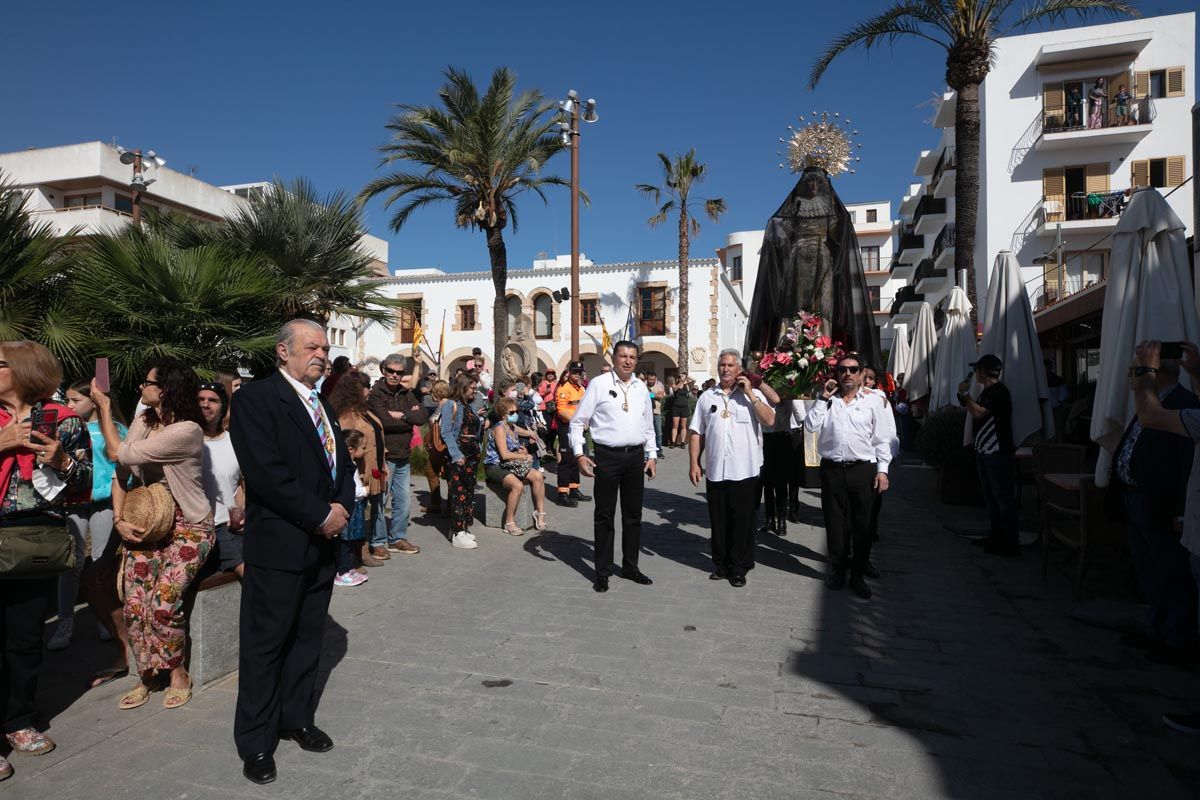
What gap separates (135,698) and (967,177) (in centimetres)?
1399

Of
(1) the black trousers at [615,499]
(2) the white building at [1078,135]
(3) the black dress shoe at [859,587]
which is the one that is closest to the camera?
(3) the black dress shoe at [859,587]

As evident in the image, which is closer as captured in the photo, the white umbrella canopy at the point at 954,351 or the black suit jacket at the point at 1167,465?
the black suit jacket at the point at 1167,465

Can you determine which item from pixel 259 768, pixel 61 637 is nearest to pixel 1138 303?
pixel 259 768

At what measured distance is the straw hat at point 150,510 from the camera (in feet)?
12.6

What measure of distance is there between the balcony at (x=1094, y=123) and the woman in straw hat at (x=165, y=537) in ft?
106

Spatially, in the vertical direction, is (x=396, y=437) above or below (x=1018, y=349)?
below

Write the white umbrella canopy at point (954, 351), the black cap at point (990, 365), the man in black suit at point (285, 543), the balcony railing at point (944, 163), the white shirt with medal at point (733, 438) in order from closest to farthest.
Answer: the man in black suit at point (285, 543), the white shirt with medal at point (733, 438), the black cap at point (990, 365), the white umbrella canopy at point (954, 351), the balcony railing at point (944, 163)

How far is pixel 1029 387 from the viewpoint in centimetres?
769

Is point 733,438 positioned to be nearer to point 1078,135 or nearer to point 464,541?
point 464,541

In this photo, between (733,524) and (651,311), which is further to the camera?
(651,311)

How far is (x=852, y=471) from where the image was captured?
20.3ft

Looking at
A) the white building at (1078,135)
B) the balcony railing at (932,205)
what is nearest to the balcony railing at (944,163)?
the balcony railing at (932,205)

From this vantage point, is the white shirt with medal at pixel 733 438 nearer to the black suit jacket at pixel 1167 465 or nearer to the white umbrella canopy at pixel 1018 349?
the black suit jacket at pixel 1167 465

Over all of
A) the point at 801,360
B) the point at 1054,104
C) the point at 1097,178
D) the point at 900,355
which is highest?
the point at 1054,104
